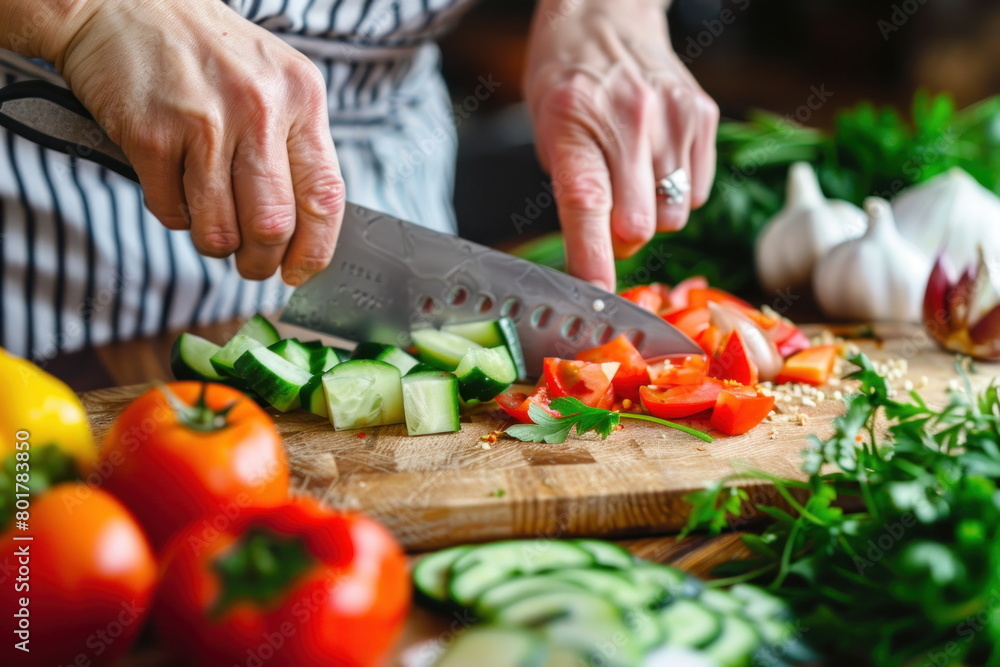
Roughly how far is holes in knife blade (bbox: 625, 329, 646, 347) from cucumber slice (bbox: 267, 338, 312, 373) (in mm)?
693

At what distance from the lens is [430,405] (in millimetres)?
1579

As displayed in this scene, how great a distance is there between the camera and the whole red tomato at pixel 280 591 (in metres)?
0.88

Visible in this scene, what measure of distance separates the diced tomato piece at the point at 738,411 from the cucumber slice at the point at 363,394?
60 centimetres

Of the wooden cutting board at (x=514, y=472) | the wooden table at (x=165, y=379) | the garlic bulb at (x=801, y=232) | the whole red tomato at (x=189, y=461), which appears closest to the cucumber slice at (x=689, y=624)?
the wooden table at (x=165, y=379)

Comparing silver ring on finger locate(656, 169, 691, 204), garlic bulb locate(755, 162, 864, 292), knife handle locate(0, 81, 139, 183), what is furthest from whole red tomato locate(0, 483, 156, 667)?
garlic bulb locate(755, 162, 864, 292)

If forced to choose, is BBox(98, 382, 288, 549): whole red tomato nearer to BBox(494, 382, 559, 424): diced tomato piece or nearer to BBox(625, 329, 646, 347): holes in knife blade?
BBox(494, 382, 559, 424): diced tomato piece

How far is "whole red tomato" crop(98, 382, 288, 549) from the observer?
1.08 m

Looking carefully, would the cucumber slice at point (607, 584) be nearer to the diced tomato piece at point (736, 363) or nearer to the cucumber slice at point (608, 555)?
the cucumber slice at point (608, 555)

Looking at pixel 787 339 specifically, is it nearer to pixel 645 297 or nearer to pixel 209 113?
pixel 645 297

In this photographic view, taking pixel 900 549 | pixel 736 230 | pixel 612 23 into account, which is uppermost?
pixel 612 23

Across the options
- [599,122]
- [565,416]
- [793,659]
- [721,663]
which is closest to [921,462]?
[793,659]

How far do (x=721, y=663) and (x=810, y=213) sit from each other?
1.96 m

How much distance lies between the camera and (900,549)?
1.04 meters

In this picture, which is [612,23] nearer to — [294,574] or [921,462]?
[921,462]
